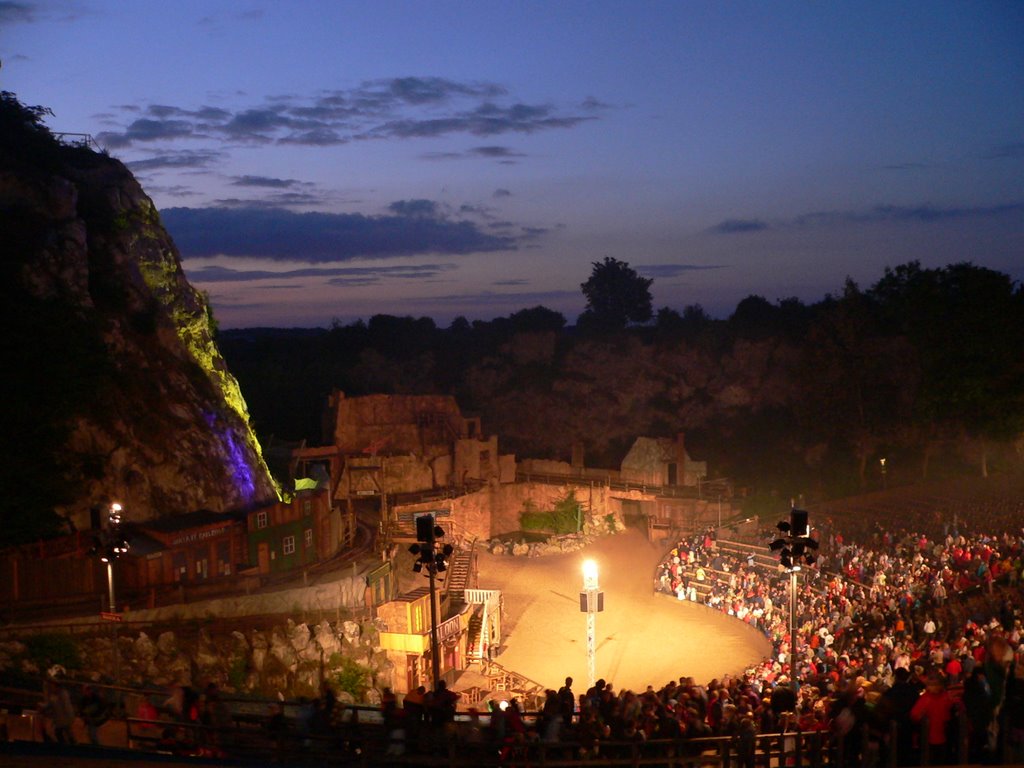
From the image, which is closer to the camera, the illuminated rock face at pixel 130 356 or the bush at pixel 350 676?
the bush at pixel 350 676

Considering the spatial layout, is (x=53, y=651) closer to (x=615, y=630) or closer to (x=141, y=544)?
(x=141, y=544)

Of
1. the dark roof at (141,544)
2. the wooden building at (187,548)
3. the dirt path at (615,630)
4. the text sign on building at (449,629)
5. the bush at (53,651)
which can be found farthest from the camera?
the text sign on building at (449,629)

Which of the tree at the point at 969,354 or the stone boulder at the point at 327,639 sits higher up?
the tree at the point at 969,354

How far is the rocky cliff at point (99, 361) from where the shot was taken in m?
23.6

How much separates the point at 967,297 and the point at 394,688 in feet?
97.2

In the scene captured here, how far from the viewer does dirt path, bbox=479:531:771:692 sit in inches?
942

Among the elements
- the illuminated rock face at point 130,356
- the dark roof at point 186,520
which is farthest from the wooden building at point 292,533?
the illuminated rock face at point 130,356

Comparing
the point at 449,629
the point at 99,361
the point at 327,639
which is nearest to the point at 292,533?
the point at 327,639

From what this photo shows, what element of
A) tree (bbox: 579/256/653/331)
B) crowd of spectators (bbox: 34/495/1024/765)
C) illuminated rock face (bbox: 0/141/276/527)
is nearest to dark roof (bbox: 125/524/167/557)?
illuminated rock face (bbox: 0/141/276/527)

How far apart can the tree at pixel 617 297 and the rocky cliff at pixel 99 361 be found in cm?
3999

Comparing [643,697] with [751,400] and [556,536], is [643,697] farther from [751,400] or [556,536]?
[751,400]

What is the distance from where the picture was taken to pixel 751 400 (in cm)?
5134

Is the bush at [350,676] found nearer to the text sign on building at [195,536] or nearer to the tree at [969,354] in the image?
the text sign on building at [195,536]

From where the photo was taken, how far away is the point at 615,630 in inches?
1087
